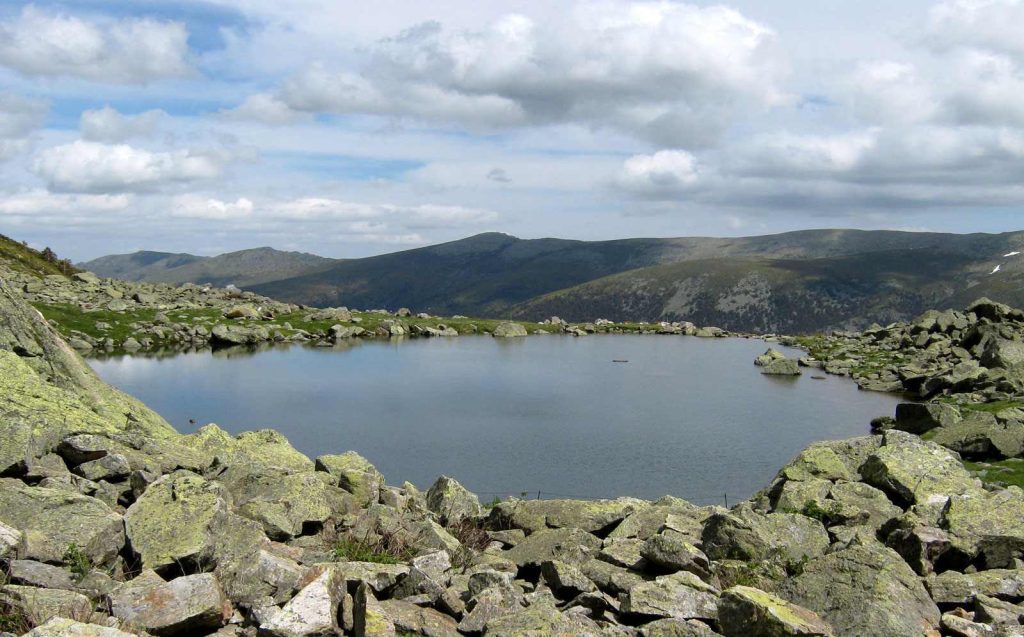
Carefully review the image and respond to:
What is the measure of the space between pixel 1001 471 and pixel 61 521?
101ft

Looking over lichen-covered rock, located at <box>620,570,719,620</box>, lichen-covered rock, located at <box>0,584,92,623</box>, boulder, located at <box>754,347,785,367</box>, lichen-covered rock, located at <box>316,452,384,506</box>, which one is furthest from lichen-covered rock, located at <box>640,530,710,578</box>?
boulder, located at <box>754,347,785,367</box>

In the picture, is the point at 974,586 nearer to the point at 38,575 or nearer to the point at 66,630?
the point at 66,630

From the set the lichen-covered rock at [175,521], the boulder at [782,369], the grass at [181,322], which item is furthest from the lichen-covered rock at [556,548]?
the grass at [181,322]

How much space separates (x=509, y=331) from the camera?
12925 centimetres

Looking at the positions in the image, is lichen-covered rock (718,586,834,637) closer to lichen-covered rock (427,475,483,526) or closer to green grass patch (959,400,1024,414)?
lichen-covered rock (427,475,483,526)

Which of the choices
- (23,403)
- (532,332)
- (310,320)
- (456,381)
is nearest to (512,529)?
(23,403)

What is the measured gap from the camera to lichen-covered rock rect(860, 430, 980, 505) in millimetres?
20766

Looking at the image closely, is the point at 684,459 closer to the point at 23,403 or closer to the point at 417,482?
the point at 417,482

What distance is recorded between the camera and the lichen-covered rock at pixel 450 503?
66.4 ft

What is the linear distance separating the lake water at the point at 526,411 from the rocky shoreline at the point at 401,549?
13577 mm

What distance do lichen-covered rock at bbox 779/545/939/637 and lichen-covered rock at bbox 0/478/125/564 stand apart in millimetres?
11528

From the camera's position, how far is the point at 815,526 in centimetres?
1741

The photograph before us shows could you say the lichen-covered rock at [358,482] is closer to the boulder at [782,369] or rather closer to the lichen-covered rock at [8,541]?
the lichen-covered rock at [8,541]

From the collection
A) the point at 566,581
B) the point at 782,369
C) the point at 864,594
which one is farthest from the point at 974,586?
the point at 782,369
